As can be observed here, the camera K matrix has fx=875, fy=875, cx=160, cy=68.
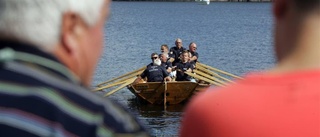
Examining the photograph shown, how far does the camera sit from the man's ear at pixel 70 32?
2.10 meters

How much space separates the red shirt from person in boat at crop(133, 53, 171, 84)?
50.1 ft

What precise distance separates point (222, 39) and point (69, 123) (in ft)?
169

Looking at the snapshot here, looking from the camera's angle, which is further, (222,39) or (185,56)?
(222,39)

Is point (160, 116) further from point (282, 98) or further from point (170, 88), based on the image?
point (282, 98)

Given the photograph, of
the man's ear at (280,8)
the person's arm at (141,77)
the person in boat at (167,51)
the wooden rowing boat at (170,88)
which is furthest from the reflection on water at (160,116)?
the man's ear at (280,8)

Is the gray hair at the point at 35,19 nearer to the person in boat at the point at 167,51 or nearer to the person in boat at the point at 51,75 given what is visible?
the person in boat at the point at 51,75

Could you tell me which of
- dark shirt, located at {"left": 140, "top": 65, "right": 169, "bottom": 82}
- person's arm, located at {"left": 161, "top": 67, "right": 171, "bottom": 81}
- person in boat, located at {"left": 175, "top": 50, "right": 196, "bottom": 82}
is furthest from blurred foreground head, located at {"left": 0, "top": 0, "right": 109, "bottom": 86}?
person in boat, located at {"left": 175, "top": 50, "right": 196, "bottom": 82}

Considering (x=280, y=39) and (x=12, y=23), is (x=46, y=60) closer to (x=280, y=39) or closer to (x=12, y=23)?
(x=12, y=23)

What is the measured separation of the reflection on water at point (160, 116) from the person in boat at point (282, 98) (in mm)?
13598

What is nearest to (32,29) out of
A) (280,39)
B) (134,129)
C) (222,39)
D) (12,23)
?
(12,23)

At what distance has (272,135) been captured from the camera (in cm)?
203

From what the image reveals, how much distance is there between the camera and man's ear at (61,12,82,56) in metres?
2.10

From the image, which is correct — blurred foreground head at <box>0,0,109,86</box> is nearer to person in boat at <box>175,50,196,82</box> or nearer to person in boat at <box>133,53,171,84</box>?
person in boat at <box>133,53,171,84</box>

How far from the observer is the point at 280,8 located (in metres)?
2.17
